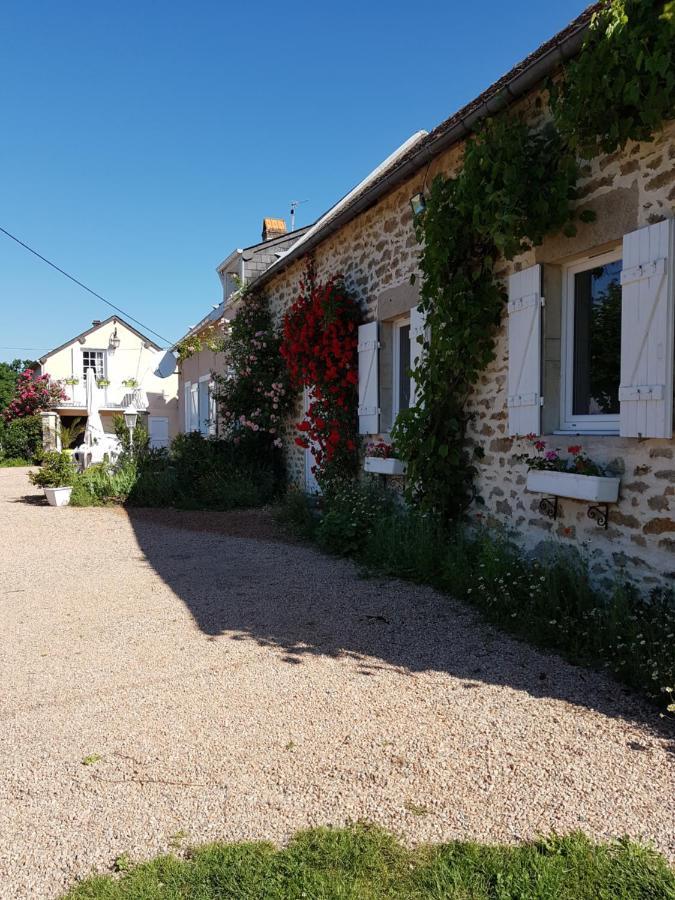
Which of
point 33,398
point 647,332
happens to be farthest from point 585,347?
point 33,398

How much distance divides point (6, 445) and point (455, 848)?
26597 mm

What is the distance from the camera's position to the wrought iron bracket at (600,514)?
4.12m

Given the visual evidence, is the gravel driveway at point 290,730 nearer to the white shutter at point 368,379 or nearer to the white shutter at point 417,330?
the white shutter at point 417,330

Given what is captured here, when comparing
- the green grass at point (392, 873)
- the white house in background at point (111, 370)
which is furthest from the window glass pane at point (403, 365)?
the white house in background at point (111, 370)

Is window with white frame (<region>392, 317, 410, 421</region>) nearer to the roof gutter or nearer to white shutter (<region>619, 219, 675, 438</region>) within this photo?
the roof gutter

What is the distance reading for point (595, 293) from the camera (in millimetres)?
4559

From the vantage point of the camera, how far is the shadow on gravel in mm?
3281

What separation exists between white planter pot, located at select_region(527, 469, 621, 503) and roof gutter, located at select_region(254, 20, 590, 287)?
260 centimetres

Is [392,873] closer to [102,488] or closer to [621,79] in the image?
[621,79]

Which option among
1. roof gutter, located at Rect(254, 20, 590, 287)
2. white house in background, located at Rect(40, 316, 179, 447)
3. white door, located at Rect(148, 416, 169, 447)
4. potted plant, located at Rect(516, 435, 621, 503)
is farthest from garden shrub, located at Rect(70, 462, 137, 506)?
white house in background, located at Rect(40, 316, 179, 447)

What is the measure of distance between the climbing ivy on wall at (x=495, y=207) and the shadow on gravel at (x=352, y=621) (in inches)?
47.5

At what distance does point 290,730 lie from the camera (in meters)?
2.82

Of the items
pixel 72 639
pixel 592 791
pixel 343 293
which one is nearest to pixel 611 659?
pixel 592 791

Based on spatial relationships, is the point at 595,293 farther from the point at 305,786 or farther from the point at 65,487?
the point at 65,487
